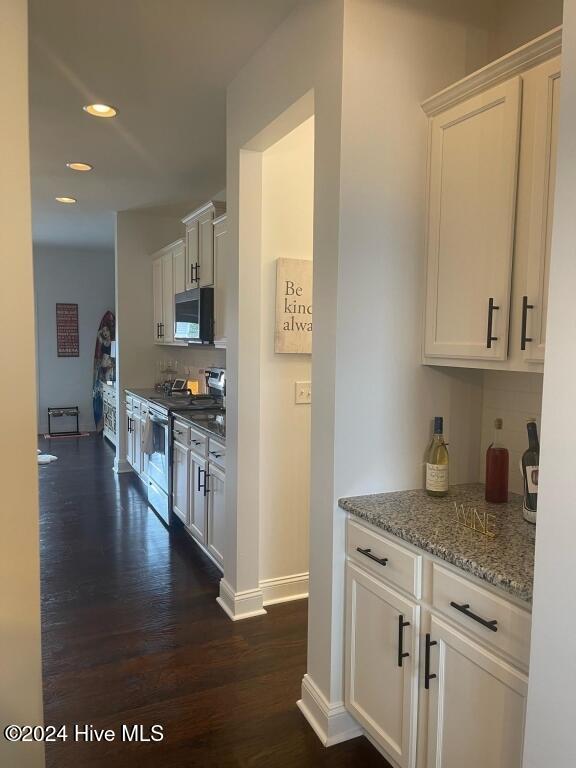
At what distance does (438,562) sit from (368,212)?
117cm

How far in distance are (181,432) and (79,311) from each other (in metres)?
5.40

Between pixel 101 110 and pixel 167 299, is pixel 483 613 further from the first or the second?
pixel 167 299

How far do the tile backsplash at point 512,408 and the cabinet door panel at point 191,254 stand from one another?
9.11 feet

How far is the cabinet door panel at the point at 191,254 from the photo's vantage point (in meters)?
4.41

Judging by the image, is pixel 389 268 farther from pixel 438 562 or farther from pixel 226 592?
pixel 226 592

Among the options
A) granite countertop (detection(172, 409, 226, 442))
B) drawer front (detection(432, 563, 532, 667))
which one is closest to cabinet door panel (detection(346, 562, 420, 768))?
drawer front (detection(432, 563, 532, 667))

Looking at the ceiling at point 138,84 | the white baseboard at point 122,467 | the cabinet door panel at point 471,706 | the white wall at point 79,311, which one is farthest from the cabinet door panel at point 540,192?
the white wall at point 79,311

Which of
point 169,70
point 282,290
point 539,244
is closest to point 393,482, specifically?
point 539,244

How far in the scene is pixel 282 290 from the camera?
2.95 metres

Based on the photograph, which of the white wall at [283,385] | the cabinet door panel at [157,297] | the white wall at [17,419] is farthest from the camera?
the cabinet door panel at [157,297]

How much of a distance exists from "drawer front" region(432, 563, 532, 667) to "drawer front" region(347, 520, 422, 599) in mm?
73

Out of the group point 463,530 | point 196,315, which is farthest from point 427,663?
point 196,315

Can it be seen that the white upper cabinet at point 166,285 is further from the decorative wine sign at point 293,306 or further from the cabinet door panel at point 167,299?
the decorative wine sign at point 293,306

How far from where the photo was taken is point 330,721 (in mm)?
2045
